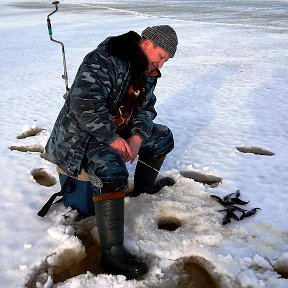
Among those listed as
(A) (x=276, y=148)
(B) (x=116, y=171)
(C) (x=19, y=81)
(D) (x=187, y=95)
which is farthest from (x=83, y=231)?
(C) (x=19, y=81)

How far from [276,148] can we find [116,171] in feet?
10.2

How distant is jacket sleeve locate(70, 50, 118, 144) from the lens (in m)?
2.67

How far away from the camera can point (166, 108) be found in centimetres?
691

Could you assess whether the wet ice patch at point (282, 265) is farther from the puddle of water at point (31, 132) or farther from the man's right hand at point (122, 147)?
the puddle of water at point (31, 132)

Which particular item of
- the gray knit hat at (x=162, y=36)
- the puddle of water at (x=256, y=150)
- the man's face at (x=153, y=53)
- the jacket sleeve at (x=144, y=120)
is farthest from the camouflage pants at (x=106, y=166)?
the puddle of water at (x=256, y=150)

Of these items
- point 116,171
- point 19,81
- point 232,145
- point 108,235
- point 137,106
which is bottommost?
point 19,81

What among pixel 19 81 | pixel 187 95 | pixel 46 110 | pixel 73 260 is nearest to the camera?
pixel 73 260

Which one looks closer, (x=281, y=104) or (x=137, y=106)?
(x=137, y=106)

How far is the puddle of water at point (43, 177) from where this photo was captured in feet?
13.6

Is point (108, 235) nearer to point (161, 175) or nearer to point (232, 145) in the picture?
point (161, 175)

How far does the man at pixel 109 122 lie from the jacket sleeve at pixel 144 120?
0.23 m

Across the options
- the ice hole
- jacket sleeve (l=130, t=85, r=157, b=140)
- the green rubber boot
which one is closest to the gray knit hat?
jacket sleeve (l=130, t=85, r=157, b=140)

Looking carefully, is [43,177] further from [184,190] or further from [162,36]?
[162,36]

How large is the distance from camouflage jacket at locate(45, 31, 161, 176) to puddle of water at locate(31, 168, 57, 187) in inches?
48.7
